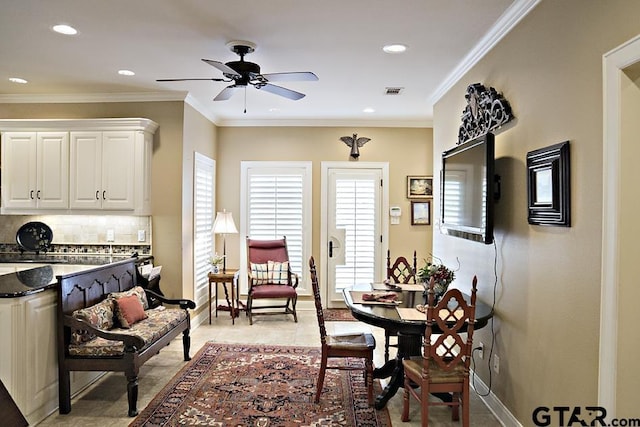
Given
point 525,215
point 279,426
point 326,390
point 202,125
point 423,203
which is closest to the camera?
point 525,215

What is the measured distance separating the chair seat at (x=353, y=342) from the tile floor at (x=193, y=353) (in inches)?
19.3

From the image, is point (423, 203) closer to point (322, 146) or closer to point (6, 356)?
point (322, 146)

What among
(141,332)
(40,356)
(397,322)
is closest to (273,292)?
(141,332)

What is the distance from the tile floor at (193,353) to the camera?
10.1ft

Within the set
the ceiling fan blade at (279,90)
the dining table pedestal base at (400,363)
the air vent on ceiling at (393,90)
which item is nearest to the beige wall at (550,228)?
the dining table pedestal base at (400,363)

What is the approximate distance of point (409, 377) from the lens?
2.92 m

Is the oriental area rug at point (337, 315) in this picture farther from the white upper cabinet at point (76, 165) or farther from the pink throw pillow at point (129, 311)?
the white upper cabinet at point (76, 165)

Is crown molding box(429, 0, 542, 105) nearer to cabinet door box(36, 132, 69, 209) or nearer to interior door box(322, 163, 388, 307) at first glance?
interior door box(322, 163, 388, 307)

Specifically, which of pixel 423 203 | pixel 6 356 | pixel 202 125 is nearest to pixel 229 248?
pixel 202 125

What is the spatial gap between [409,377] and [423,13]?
2.38 meters

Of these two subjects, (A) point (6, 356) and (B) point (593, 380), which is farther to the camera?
(A) point (6, 356)

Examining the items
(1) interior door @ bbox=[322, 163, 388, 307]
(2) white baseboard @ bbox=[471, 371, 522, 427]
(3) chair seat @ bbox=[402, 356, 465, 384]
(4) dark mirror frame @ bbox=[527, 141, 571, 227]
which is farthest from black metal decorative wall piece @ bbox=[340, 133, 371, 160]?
(3) chair seat @ bbox=[402, 356, 465, 384]

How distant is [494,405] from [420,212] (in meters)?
3.57

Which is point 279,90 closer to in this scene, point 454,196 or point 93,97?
point 454,196
